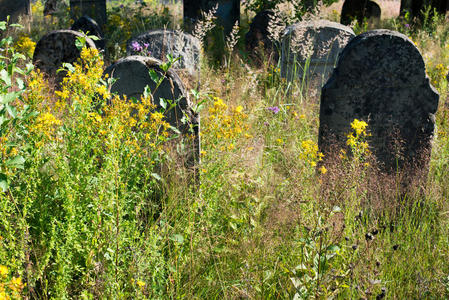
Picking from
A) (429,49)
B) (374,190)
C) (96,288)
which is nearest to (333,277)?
(96,288)

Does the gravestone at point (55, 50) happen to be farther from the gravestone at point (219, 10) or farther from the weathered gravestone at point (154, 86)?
the gravestone at point (219, 10)

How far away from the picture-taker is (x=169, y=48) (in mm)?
6039

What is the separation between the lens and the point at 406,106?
150 inches

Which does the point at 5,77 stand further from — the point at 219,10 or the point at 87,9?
the point at 87,9

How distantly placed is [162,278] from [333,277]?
902 mm

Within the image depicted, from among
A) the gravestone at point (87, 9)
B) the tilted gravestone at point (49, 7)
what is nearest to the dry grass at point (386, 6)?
the gravestone at point (87, 9)

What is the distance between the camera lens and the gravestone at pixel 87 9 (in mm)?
11324

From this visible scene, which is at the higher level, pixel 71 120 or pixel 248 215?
pixel 71 120

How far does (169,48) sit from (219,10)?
5534 millimetres

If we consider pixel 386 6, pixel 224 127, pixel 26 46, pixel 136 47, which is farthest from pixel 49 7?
pixel 386 6

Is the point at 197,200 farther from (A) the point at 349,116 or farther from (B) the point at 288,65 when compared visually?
(B) the point at 288,65

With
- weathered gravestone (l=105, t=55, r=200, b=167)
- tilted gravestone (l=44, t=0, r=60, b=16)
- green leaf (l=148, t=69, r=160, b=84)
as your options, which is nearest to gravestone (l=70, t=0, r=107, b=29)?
tilted gravestone (l=44, t=0, r=60, b=16)

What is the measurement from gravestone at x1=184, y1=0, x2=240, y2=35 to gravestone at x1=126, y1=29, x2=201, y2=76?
15.9ft

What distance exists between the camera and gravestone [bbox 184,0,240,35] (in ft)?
36.2
